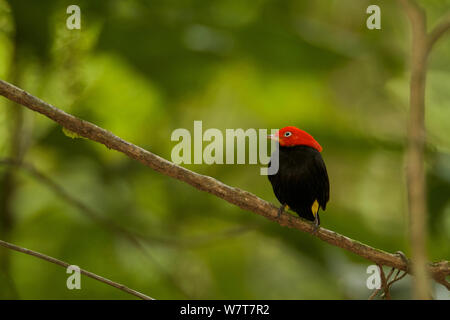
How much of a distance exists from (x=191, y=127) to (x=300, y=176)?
1143 mm

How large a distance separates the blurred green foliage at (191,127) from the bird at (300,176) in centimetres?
72

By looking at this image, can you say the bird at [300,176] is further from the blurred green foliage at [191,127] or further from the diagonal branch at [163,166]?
the blurred green foliage at [191,127]

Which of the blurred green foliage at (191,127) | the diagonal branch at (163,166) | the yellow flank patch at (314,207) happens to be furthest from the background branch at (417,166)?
the blurred green foliage at (191,127)

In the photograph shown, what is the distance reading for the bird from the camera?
200 cm

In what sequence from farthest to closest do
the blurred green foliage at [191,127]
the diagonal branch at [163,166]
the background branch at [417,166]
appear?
1. the blurred green foliage at [191,127]
2. the diagonal branch at [163,166]
3. the background branch at [417,166]

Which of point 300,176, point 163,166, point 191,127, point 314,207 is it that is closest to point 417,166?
point 163,166

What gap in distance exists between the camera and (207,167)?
9.65ft

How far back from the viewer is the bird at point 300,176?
6.56 feet

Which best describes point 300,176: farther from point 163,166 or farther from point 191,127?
point 191,127

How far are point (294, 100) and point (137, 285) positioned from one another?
155 cm

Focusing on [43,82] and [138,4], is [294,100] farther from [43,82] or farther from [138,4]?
[43,82]

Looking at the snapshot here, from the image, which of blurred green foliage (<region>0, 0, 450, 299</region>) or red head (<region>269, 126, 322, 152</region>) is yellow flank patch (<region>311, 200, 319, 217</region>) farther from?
blurred green foliage (<region>0, 0, 450, 299</region>)

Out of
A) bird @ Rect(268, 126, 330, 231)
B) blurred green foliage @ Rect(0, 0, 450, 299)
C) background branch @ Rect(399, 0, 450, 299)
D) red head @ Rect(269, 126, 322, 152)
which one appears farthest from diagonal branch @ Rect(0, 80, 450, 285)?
blurred green foliage @ Rect(0, 0, 450, 299)
